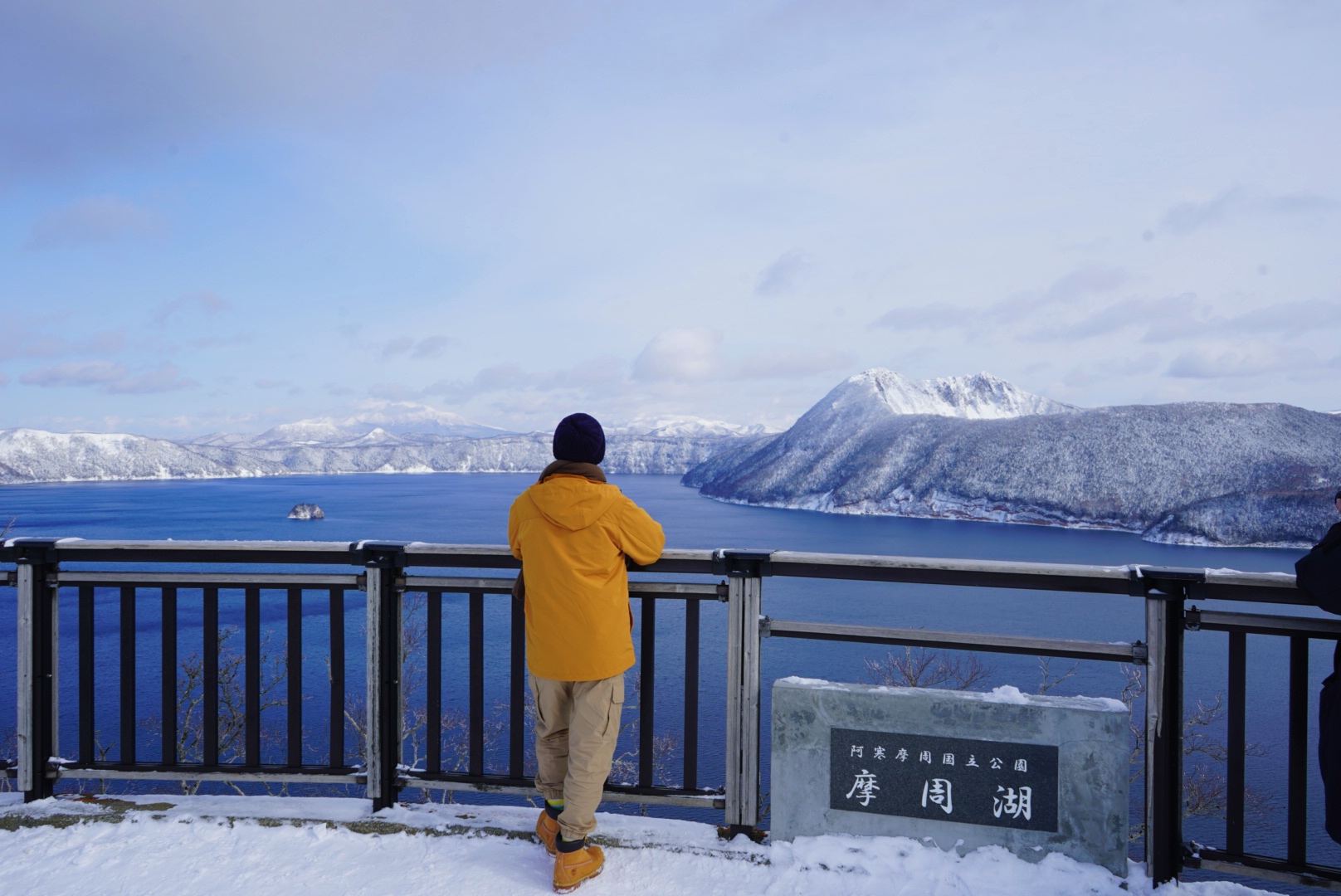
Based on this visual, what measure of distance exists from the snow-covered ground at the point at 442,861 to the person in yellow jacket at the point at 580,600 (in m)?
0.26

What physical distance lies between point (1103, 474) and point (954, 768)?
94.5 m

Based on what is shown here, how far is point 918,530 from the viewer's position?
73188 mm

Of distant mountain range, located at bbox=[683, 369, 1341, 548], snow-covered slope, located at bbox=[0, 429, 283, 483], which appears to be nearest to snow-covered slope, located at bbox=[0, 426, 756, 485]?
snow-covered slope, located at bbox=[0, 429, 283, 483]

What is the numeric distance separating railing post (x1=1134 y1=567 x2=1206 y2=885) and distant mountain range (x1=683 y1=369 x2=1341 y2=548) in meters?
76.1

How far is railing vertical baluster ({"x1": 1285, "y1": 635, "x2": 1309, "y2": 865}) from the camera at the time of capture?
7.91ft

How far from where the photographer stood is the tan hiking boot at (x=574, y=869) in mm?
2402

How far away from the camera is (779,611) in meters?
31.2

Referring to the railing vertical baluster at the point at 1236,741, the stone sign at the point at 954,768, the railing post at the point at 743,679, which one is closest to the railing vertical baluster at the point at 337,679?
the railing post at the point at 743,679

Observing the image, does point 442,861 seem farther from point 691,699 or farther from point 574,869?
point 691,699

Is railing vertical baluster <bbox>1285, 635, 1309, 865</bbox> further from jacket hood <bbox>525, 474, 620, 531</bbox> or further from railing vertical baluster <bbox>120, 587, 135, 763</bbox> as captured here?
railing vertical baluster <bbox>120, 587, 135, 763</bbox>

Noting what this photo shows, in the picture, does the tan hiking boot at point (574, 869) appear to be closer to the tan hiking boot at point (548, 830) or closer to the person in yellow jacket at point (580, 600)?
the person in yellow jacket at point (580, 600)

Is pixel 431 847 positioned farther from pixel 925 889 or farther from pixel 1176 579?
pixel 1176 579

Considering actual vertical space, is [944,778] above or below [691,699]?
below

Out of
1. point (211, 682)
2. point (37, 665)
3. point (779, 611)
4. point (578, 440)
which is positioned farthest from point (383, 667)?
point (779, 611)
